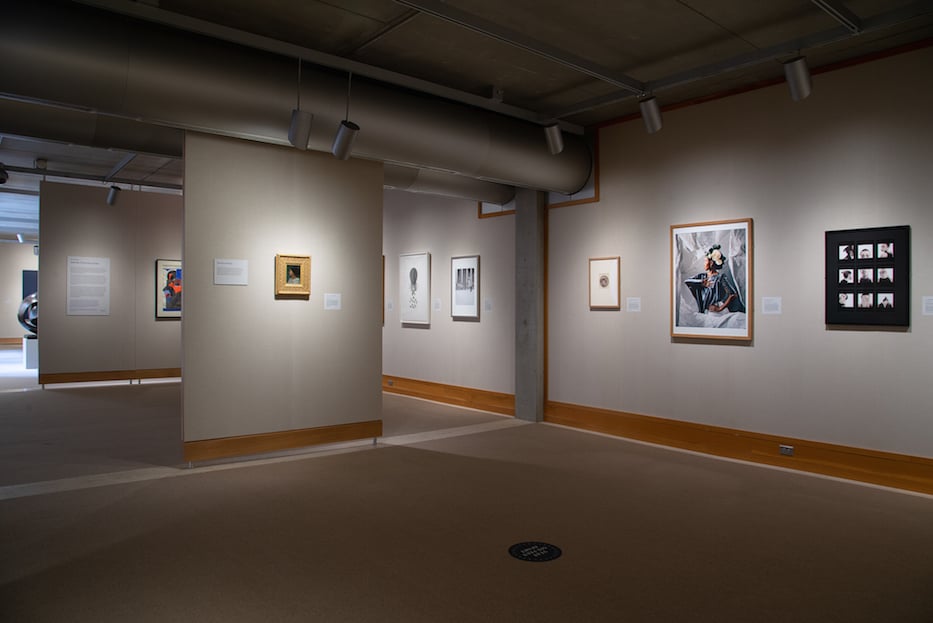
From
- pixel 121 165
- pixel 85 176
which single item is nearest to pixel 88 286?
pixel 85 176

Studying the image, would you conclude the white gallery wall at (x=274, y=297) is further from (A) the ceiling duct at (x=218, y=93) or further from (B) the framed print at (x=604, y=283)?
(B) the framed print at (x=604, y=283)

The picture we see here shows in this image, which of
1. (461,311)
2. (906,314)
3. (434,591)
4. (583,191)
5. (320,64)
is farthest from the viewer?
(461,311)

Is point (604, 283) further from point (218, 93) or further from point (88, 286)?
point (88, 286)

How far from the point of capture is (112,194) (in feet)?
36.5

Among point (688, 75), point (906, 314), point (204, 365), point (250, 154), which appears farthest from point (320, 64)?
point (906, 314)

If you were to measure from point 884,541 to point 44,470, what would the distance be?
22.7 ft

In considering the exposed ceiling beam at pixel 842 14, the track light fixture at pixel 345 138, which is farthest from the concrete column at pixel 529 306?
the exposed ceiling beam at pixel 842 14

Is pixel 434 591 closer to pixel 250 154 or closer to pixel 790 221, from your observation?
pixel 250 154

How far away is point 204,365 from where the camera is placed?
5852 mm

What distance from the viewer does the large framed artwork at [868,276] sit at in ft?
17.5

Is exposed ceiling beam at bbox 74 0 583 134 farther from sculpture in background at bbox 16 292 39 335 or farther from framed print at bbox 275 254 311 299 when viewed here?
sculpture in background at bbox 16 292 39 335

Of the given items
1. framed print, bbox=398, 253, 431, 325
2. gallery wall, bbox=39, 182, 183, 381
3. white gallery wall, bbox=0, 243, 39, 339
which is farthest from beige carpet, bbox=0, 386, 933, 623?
white gallery wall, bbox=0, 243, 39, 339

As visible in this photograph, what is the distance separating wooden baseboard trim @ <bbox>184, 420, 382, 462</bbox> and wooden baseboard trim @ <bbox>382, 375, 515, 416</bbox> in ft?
7.98

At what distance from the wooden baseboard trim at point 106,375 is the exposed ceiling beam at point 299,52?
28.2ft
